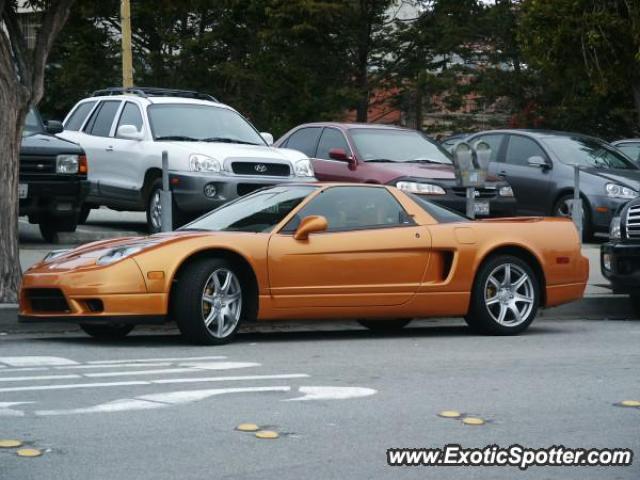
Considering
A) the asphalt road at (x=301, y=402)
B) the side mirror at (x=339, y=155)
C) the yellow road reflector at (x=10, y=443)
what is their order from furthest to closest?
the side mirror at (x=339, y=155) < the yellow road reflector at (x=10, y=443) < the asphalt road at (x=301, y=402)

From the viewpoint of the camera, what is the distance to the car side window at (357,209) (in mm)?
11195

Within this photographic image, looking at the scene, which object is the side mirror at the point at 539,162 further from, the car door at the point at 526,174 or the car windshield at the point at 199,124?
the car windshield at the point at 199,124

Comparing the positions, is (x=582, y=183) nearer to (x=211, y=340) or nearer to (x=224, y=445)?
(x=211, y=340)

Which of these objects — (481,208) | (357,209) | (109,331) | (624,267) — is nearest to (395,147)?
(481,208)

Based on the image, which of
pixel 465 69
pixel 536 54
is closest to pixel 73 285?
pixel 536 54

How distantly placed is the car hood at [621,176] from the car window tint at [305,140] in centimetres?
365

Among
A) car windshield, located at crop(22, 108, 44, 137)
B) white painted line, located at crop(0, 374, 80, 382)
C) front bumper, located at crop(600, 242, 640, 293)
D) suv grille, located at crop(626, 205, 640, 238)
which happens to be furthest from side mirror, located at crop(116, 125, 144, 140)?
white painted line, located at crop(0, 374, 80, 382)

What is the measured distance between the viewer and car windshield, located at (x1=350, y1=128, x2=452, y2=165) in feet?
59.3

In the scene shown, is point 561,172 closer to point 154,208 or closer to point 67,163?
point 154,208

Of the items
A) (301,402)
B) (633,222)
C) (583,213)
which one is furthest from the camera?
(583,213)

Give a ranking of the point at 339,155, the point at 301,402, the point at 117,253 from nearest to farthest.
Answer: the point at 301,402
the point at 117,253
the point at 339,155

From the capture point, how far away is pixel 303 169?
55.5ft

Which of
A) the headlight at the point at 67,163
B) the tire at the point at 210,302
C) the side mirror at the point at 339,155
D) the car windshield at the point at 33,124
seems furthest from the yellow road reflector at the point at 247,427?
the side mirror at the point at 339,155

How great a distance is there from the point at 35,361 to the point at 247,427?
2882 mm
